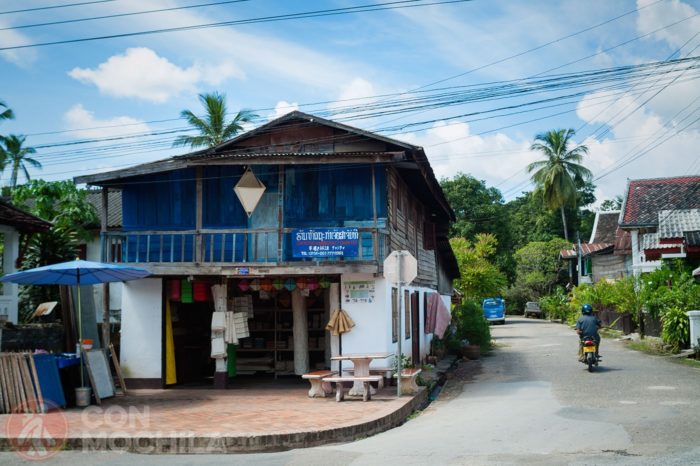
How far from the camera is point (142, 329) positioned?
53.6 ft

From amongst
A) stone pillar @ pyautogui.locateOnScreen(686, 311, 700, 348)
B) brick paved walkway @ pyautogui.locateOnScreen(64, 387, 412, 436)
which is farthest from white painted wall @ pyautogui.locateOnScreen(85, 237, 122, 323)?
stone pillar @ pyautogui.locateOnScreen(686, 311, 700, 348)

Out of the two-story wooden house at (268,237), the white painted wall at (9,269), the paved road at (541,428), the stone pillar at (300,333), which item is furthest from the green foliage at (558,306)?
the white painted wall at (9,269)

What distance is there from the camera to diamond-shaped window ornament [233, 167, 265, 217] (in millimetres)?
16094

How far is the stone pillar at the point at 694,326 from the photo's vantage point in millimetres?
19172

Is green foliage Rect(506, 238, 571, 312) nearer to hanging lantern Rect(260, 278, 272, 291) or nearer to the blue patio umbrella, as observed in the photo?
hanging lantern Rect(260, 278, 272, 291)

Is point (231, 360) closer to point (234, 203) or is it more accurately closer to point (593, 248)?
point (234, 203)

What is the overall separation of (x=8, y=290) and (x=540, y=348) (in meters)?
18.6

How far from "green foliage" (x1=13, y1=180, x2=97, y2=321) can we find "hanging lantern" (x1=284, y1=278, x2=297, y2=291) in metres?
9.19

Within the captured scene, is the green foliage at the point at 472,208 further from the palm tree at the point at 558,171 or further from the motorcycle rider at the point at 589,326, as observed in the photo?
the motorcycle rider at the point at 589,326

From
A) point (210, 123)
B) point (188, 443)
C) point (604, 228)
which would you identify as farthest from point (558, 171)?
point (188, 443)

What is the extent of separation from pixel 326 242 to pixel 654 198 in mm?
25649

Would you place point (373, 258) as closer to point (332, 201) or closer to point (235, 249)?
point (332, 201)

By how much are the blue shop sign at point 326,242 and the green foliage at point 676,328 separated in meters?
11.0

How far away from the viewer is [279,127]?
17875 mm
